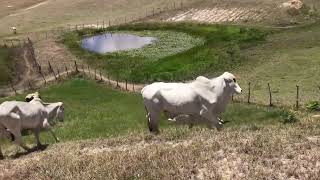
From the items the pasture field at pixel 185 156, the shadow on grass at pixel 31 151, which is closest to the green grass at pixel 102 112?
the shadow on grass at pixel 31 151

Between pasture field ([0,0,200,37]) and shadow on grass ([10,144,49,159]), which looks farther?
pasture field ([0,0,200,37])

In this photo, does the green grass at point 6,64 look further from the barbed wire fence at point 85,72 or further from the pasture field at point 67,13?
the pasture field at point 67,13

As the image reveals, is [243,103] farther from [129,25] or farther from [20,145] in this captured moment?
[129,25]

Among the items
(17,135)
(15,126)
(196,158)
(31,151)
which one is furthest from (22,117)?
(196,158)

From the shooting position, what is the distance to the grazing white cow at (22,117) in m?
21.5

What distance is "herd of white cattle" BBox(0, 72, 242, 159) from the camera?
21156 millimetres

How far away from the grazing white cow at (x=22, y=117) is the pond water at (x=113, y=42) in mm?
35626

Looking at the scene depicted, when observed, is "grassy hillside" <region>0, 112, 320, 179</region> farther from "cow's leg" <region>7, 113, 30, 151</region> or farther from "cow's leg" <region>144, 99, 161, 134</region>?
"cow's leg" <region>7, 113, 30, 151</region>

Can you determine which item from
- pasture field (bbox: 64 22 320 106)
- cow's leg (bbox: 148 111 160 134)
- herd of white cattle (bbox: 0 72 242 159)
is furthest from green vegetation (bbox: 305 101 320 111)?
cow's leg (bbox: 148 111 160 134)

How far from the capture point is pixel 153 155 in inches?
661

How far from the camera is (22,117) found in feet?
72.2

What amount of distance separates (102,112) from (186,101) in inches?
637

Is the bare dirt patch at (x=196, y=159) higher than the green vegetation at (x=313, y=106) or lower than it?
higher

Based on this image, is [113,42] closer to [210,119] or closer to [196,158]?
[210,119]
